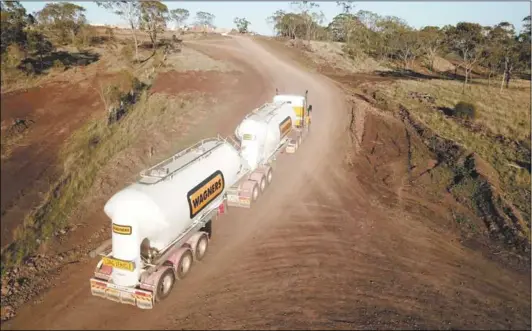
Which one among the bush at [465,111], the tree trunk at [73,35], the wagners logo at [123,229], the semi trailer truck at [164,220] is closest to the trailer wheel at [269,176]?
the semi trailer truck at [164,220]

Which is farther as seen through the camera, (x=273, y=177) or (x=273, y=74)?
(x=273, y=74)

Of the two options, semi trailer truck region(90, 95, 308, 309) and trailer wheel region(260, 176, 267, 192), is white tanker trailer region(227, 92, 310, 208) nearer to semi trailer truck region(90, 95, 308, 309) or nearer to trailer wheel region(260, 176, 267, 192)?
trailer wheel region(260, 176, 267, 192)

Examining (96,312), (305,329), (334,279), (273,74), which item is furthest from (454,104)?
(96,312)

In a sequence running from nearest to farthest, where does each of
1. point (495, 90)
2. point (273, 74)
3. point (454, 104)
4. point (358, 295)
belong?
point (358, 295)
point (454, 104)
point (495, 90)
point (273, 74)

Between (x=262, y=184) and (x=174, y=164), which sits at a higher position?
(x=174, y=164)

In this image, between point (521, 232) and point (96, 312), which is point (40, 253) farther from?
point (521, 232)

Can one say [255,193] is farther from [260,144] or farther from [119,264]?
[119,264]

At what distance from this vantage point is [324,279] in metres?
13.3

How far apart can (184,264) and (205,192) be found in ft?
8.58

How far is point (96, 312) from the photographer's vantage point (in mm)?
11477

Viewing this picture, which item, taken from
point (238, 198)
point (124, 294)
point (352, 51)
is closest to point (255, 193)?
A: point (238, 198)

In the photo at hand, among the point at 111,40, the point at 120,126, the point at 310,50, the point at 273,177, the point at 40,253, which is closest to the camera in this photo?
the point at 40,253

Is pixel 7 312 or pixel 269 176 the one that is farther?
pixel 269 176

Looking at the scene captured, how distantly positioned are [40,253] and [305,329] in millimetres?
10095
